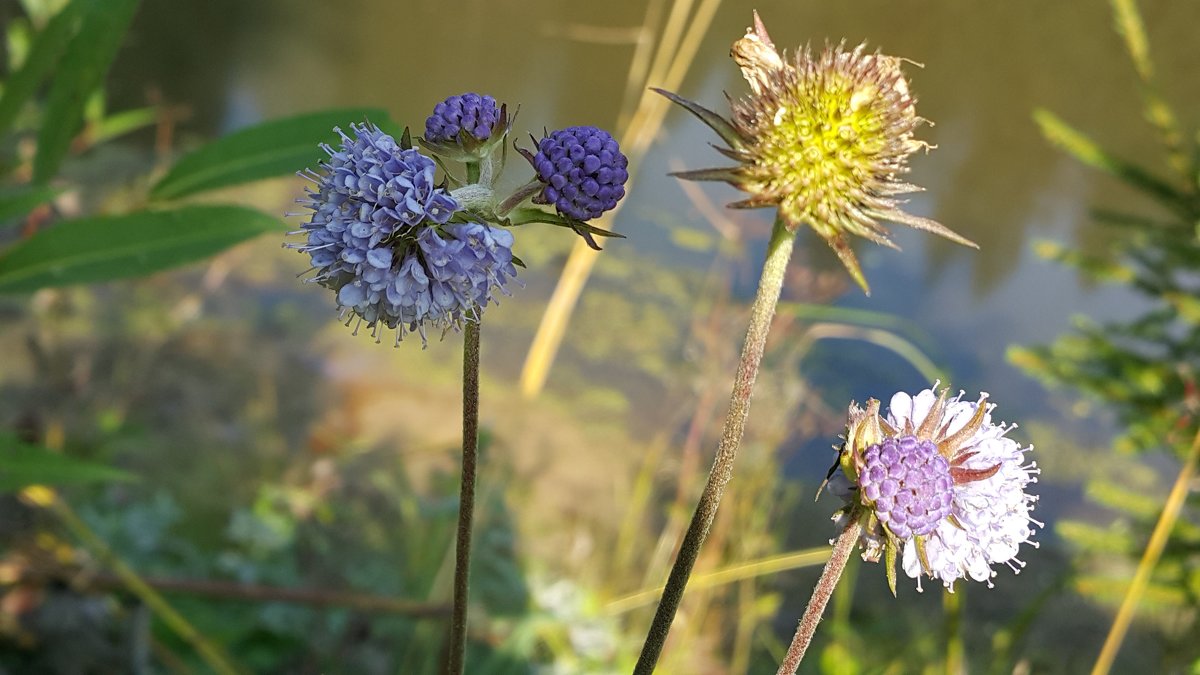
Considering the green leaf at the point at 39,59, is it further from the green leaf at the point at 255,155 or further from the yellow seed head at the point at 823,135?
the yellow seed head at the point at 823,135

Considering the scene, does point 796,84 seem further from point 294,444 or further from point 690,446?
point 294,444

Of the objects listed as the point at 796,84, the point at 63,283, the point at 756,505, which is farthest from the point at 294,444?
the point at 796,84

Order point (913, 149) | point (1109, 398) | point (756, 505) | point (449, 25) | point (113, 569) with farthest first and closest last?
point (449, 25), point (756, 505), point (1109, 398), point (113, 569), point (913, 149)

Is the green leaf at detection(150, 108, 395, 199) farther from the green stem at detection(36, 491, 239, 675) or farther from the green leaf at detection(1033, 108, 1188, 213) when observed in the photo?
the green leaf at detection(1033, 108, 1188, 213)

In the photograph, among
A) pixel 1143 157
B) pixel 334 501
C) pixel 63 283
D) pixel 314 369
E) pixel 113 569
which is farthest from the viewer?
pixel 1143 157

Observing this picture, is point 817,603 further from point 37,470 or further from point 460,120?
point 37,470

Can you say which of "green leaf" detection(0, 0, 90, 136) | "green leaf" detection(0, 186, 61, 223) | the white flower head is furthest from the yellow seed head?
"green leaf" detection(0, 0, 90, 136)

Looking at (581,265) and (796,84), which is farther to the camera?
(581,265)

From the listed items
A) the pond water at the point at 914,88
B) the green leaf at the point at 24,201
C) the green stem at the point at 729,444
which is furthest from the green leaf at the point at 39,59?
the pond water at the point at 914,88
